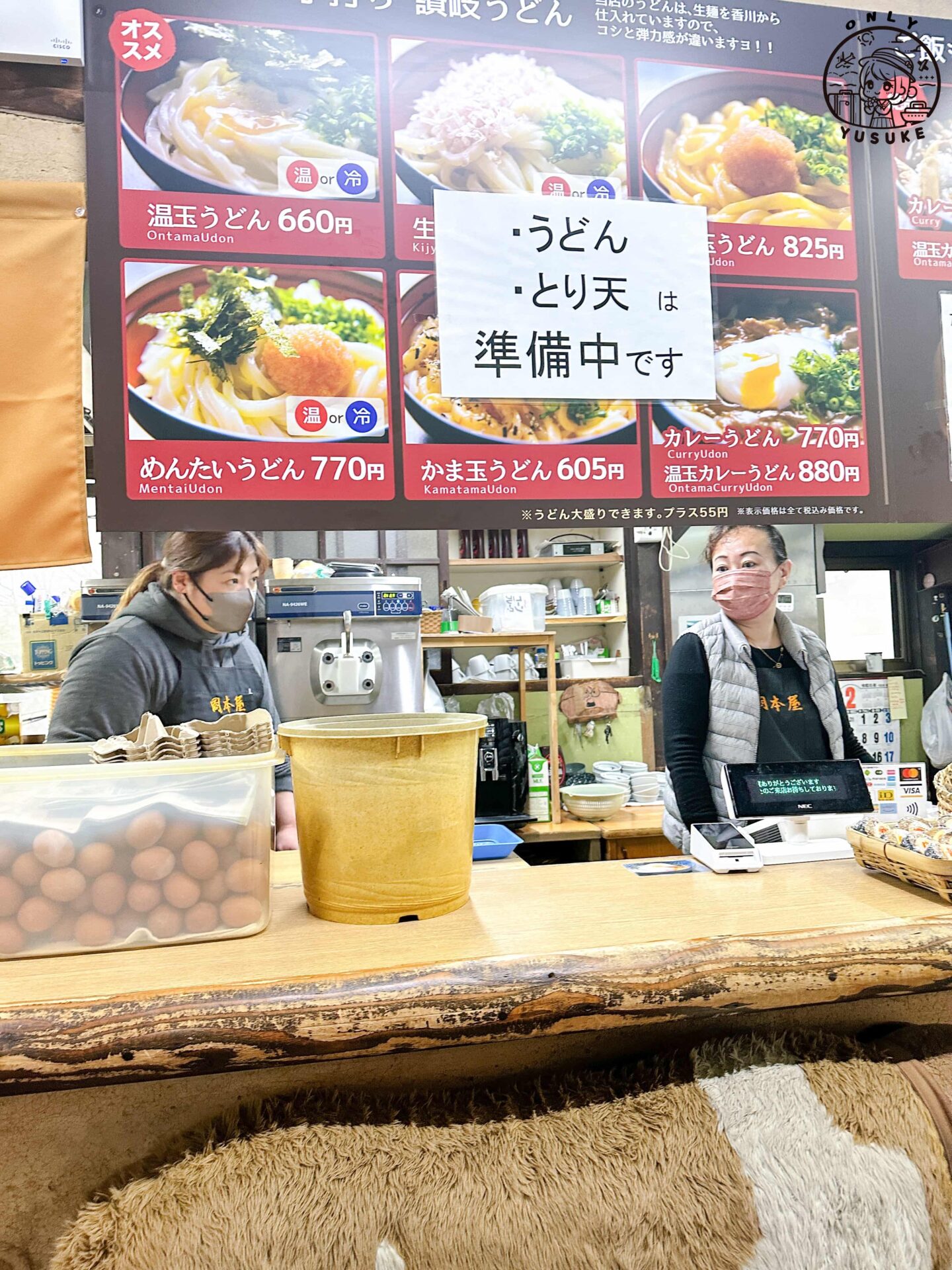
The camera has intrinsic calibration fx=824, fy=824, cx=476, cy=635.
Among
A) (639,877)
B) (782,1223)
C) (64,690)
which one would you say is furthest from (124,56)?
(782,1223)

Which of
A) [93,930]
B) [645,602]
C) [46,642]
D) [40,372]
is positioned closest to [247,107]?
[40,372]

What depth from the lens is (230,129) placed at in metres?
1.47

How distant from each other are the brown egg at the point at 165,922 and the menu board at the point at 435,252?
69cm

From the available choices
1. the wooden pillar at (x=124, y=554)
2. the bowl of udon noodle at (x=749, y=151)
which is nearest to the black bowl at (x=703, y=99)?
the bowl of udon noodle at (x=749, y=151)

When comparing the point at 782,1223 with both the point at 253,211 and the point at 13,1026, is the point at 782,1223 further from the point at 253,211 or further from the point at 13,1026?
the point at 253,211

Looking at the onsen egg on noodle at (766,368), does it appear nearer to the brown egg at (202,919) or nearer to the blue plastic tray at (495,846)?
the blue plastic tray at (495,846)

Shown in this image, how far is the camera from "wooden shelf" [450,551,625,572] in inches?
211

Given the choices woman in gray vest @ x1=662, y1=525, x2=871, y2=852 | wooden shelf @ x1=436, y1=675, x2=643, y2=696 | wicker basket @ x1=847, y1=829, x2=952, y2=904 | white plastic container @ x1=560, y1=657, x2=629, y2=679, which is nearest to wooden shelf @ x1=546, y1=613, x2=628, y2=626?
white plastic container @ x1=560, y1=657, x2=629, y2=679

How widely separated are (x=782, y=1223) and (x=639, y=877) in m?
0.47

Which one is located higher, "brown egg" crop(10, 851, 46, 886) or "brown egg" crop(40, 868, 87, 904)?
"brown egg" crop(10, 851, 46, 886)

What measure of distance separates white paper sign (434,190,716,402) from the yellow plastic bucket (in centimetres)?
78

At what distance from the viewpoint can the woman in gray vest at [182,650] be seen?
169cm

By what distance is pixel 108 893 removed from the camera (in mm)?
992

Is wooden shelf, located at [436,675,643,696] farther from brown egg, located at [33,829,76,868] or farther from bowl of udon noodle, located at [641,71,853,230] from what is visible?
brown egg, located at [33,829,76,868]
